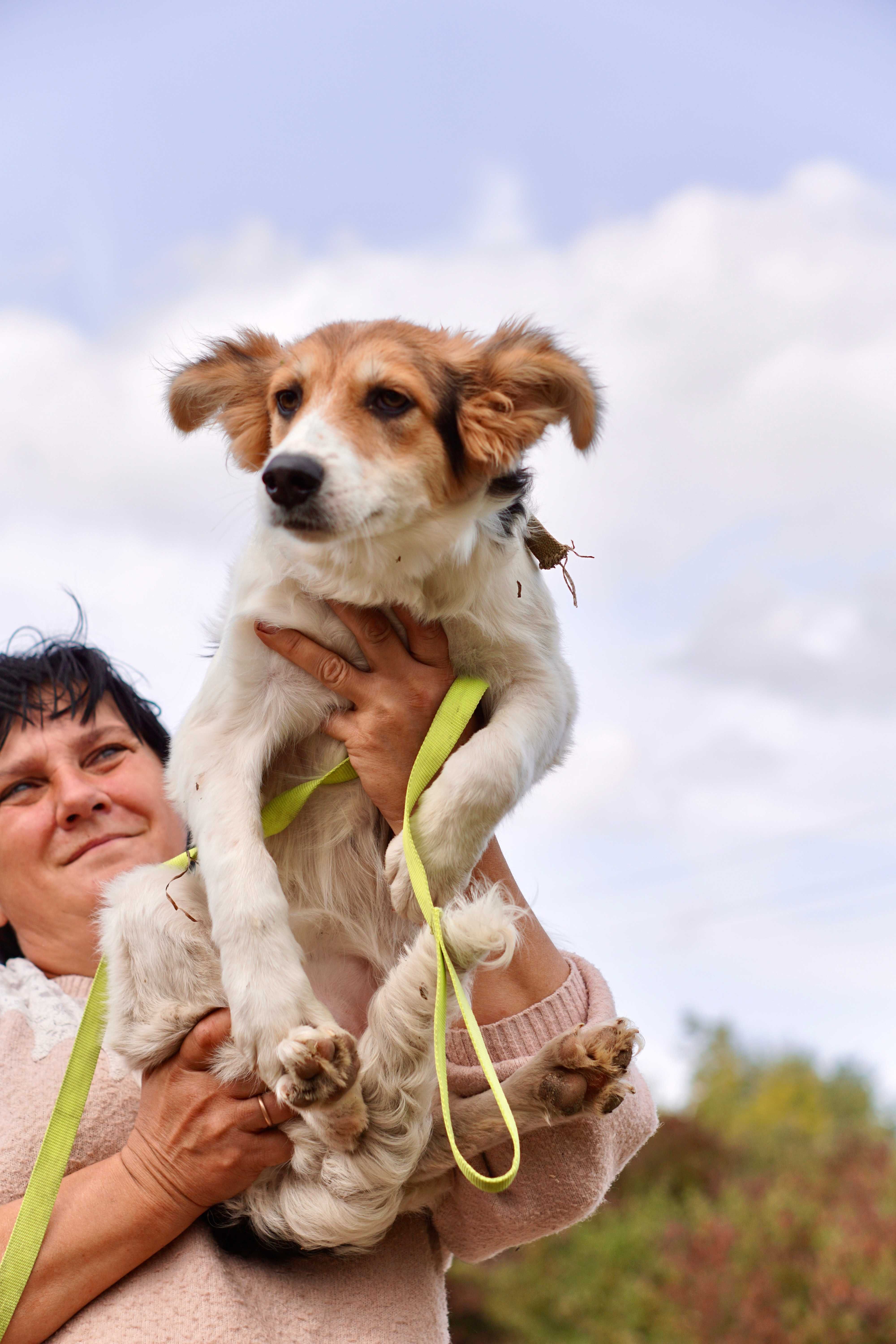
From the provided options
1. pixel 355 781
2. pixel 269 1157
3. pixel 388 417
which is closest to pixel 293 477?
pixel 388 417

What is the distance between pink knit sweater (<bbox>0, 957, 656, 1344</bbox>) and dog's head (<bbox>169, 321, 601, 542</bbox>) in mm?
1113

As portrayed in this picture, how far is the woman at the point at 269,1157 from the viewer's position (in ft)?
7.37

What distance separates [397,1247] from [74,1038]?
2.75 ft

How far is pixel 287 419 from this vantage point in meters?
2.50

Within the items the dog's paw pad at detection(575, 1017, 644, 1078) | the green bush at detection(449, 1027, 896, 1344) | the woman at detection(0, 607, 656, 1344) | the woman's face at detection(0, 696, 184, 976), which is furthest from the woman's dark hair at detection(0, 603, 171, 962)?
the green bush at detection(449, 1027, 896, 1344)

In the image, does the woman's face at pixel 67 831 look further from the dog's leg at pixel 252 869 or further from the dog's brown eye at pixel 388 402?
the dog's brown eye at pixel 388 402

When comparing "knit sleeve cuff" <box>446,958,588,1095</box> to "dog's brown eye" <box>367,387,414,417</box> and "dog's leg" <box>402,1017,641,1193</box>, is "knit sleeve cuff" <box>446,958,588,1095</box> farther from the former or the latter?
"dog's brown eye" <box>367,387,414,417</box>

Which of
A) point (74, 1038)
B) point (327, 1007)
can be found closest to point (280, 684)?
point (327, 1007)

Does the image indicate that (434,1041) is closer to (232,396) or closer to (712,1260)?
(232,396)

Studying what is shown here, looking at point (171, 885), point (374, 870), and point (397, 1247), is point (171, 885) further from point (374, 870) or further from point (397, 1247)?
point (397, 1247)

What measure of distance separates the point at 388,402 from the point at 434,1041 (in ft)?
4.15

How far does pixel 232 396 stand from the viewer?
8.63 ft

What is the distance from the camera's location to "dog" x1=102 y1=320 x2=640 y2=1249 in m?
2.19

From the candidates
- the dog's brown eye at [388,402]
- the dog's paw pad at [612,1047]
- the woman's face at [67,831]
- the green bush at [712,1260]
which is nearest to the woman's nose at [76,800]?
the woman's face at [67,831]
